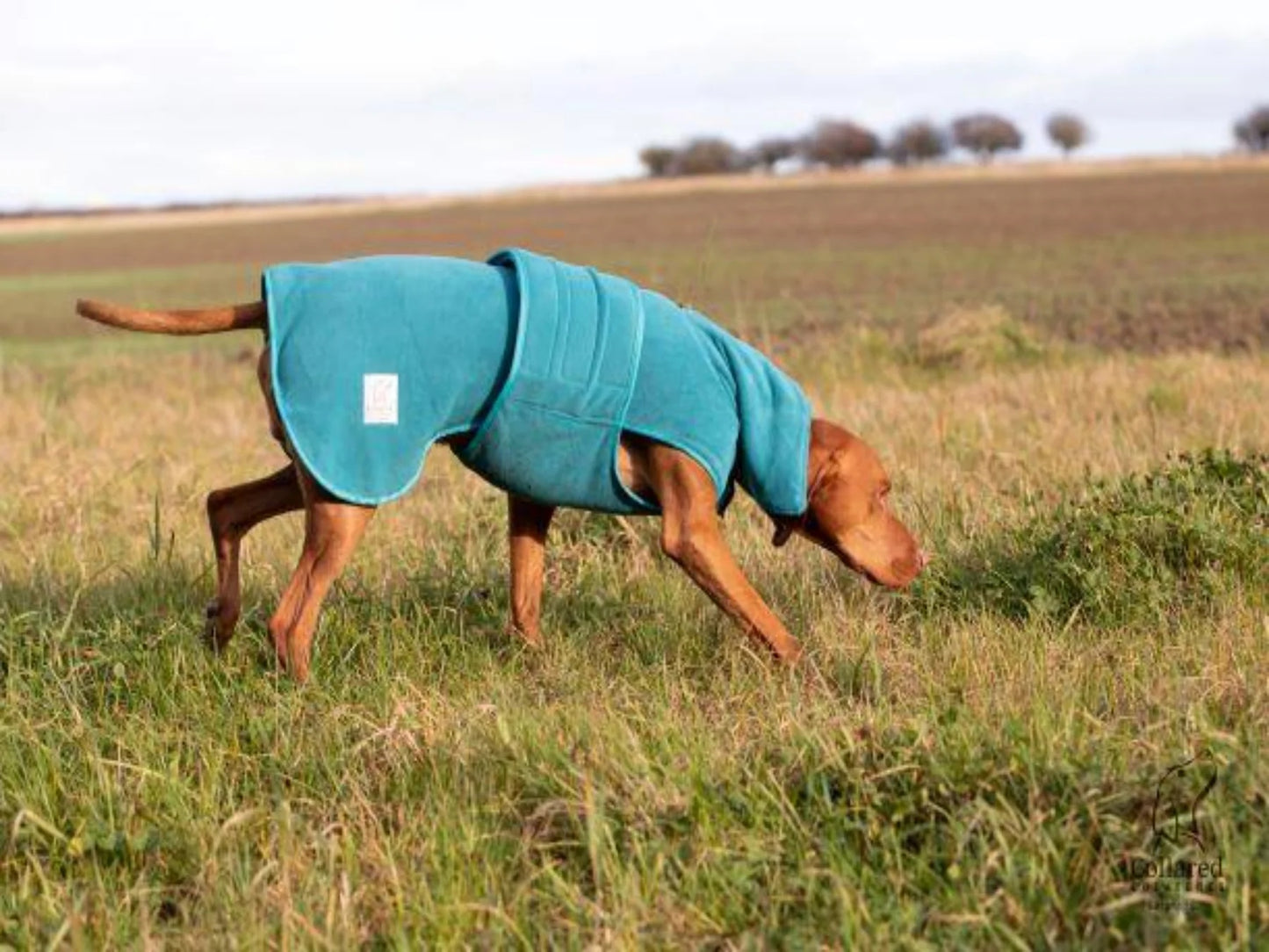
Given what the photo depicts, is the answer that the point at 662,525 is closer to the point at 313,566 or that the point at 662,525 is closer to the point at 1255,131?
the point at 313,566

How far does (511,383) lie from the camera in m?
4.63

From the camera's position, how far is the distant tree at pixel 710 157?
9919cm

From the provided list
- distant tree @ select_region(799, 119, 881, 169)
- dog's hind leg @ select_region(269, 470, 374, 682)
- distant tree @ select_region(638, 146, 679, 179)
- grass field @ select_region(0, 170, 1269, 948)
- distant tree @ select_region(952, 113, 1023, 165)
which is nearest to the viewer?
grass field @ select_region(0, 170, 1269, 948)

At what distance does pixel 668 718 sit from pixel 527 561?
1.40 m

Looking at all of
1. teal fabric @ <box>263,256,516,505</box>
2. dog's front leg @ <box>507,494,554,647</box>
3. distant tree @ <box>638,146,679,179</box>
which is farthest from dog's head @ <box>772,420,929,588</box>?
distant tree @ <box>638,146,679,179</box>

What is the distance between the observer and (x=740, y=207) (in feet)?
146

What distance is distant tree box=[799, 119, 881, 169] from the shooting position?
97875mm

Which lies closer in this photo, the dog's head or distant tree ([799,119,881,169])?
the dog's head

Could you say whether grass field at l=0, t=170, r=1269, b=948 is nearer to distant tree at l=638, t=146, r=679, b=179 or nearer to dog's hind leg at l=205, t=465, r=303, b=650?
dog's hind leg at l=205, t=465, r=303, b=650

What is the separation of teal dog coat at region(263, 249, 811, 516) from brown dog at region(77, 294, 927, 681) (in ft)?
0.32

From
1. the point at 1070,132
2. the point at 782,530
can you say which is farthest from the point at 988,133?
the point at 782,530

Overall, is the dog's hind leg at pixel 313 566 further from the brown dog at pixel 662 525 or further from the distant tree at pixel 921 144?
the distant tree at pixel 921 144

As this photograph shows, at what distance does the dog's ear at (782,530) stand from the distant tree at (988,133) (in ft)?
362

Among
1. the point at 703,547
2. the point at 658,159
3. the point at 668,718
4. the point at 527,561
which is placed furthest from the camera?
the point at 658,159
